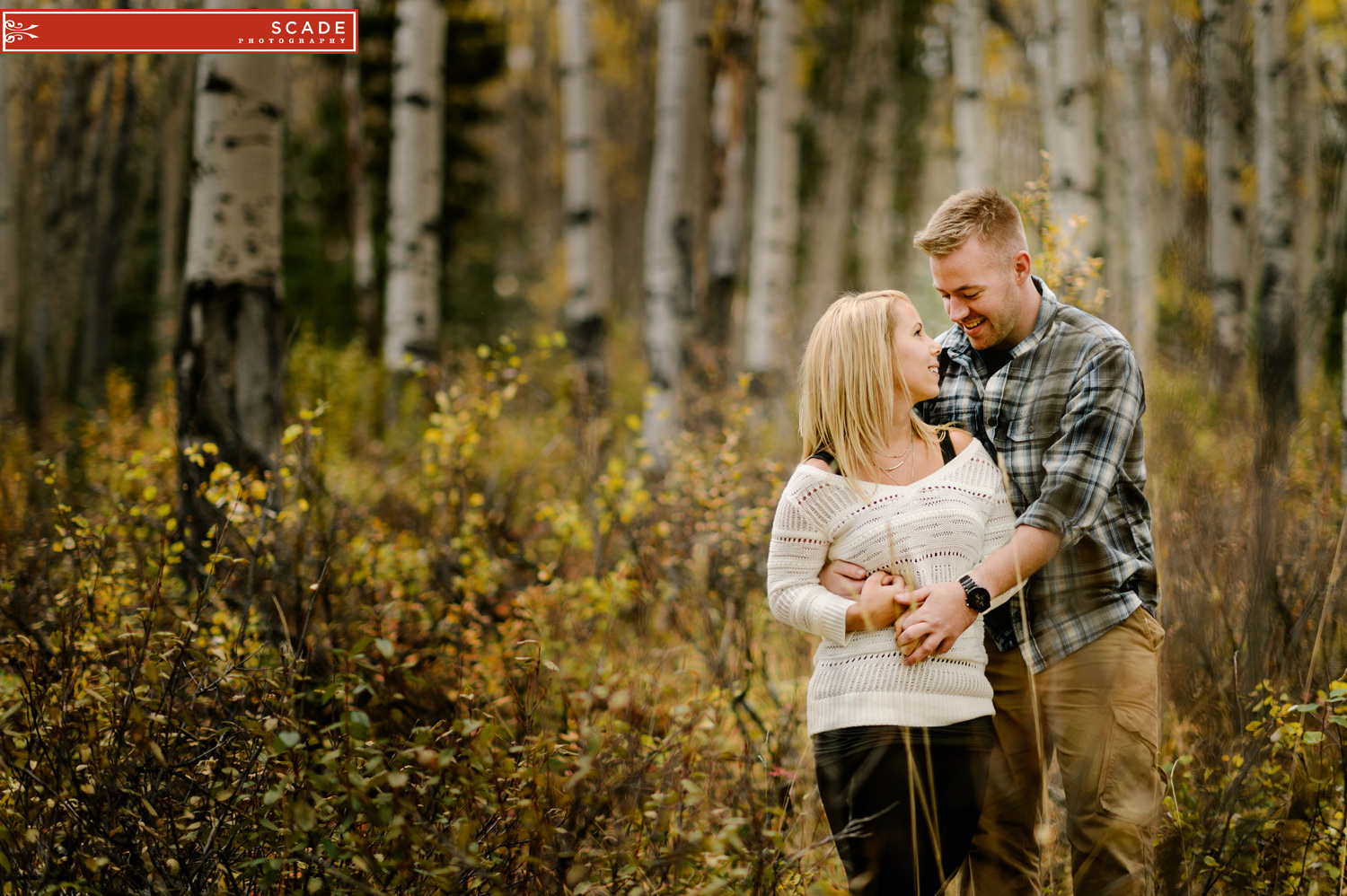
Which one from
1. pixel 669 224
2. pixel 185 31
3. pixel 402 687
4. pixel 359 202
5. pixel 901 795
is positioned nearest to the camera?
pixel 901 795

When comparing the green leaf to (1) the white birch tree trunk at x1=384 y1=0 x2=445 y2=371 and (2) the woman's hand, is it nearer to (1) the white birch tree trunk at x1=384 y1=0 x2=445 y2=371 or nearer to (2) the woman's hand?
(2) the woman's hand

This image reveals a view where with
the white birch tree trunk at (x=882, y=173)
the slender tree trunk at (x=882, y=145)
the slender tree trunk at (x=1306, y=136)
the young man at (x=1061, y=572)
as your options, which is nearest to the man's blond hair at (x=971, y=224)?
the young man at (x=1061, y=572)

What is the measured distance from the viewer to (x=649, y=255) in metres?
6.83

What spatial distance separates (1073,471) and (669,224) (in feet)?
16.7

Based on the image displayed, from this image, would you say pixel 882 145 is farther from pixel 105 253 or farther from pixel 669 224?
pixel 105 253

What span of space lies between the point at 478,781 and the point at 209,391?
2712 millimetres

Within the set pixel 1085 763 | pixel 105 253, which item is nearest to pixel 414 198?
pixel 1085 763

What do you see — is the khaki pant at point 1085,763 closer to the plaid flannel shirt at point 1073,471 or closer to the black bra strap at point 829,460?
the plaid flannel shirt at point 1073,471

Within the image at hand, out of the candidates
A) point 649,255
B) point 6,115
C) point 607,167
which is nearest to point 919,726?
point 649,255

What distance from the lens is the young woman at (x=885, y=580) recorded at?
184 cm

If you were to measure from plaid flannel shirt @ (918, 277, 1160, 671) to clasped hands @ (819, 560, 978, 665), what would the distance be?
34 centimetres

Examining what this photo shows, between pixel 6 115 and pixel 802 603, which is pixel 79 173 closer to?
pixel 6 115

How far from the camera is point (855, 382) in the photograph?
198 cm

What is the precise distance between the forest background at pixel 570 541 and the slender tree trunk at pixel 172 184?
4663mm
